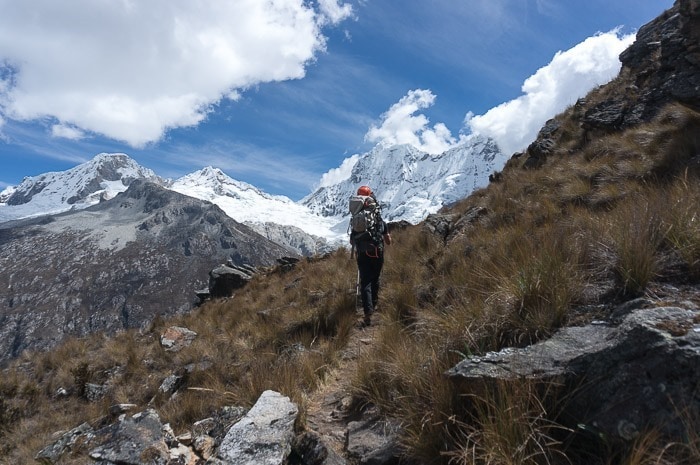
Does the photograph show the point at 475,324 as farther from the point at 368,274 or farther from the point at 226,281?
the point at 226,281

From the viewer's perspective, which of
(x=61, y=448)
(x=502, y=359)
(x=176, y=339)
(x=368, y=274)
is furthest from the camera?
(x=176, y=339)

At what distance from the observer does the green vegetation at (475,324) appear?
2.57 meters

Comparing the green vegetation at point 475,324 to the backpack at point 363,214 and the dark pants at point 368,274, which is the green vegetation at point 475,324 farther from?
the backpack at point 363,214

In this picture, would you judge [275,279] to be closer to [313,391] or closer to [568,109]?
[313,391]

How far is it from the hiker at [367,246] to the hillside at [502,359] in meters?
0.36

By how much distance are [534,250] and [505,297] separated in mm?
→ 1035

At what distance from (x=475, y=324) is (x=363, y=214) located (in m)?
4.62

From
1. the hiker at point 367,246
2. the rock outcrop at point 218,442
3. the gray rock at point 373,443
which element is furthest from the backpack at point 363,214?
the gray rock at point 373,443

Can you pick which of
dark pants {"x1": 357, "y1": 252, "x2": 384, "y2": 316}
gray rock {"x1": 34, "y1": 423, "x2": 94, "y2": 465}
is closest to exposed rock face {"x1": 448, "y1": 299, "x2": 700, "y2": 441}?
gray rock {"x1": 34, "y1": 423, "x2": 94, "y2": 465}

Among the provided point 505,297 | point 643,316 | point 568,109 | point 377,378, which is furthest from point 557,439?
point 568,109

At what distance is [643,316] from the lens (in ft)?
8.68

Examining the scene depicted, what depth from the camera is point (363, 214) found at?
7.98 m

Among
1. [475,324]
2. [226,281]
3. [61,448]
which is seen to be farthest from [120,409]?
[226,281]

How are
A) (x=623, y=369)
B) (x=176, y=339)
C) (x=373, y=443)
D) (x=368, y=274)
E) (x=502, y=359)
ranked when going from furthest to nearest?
1. (x=176, y=339)
2. (x=368, y=274)
3. (x=373, y=443)
4. (x=502, y=359)
5. (x=623, y=369)
